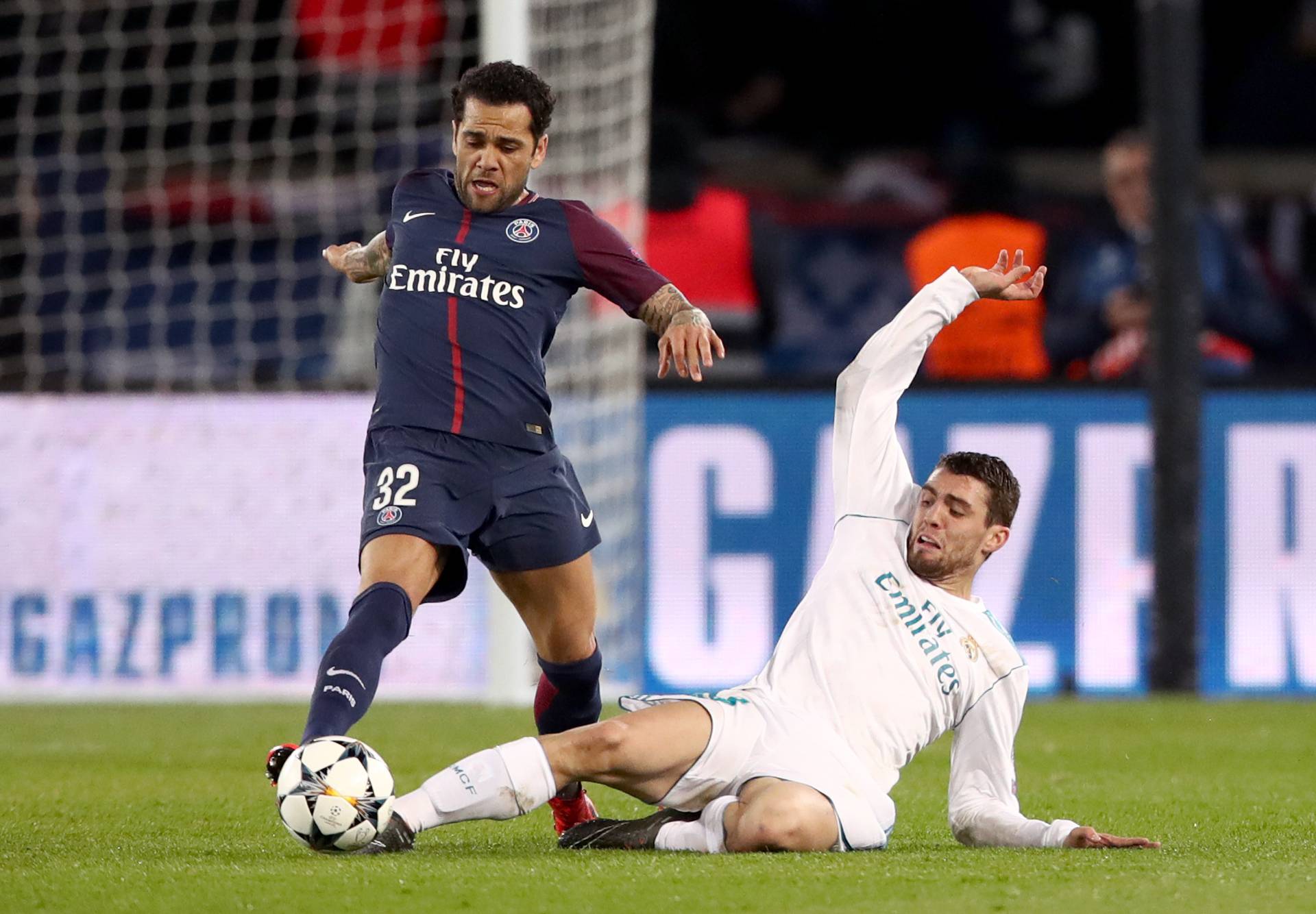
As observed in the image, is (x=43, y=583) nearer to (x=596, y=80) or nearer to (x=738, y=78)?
(x=596, y=80)

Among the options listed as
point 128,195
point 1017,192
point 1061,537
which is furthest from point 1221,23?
point 128,195

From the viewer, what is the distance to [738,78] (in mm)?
13719

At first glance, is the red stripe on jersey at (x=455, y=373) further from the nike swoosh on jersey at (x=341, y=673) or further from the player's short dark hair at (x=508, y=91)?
the nike swoosh on jersey at (x=341, y=673)

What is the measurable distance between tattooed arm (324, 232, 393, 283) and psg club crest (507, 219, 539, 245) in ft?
0.97

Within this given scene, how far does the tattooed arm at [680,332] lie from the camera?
4508mm

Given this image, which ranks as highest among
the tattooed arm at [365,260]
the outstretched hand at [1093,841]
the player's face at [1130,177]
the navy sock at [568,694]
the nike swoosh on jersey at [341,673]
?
the player's face at [1130,177]

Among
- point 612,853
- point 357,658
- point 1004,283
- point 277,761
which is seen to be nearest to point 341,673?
point 357,658

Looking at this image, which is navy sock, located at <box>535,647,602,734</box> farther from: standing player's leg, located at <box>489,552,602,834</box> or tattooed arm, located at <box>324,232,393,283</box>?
tattooed arm, located at <box>324,232,393,283</box>

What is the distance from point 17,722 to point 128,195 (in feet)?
13.4

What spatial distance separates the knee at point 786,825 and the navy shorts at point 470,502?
33.2 inches

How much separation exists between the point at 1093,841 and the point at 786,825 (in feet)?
2.08

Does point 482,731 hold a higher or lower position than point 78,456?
lower

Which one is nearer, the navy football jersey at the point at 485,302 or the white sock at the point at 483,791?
the white sock at the point at 483,791

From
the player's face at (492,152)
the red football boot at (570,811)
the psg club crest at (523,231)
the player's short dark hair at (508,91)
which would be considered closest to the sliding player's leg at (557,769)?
the red football boot at (570,811)
